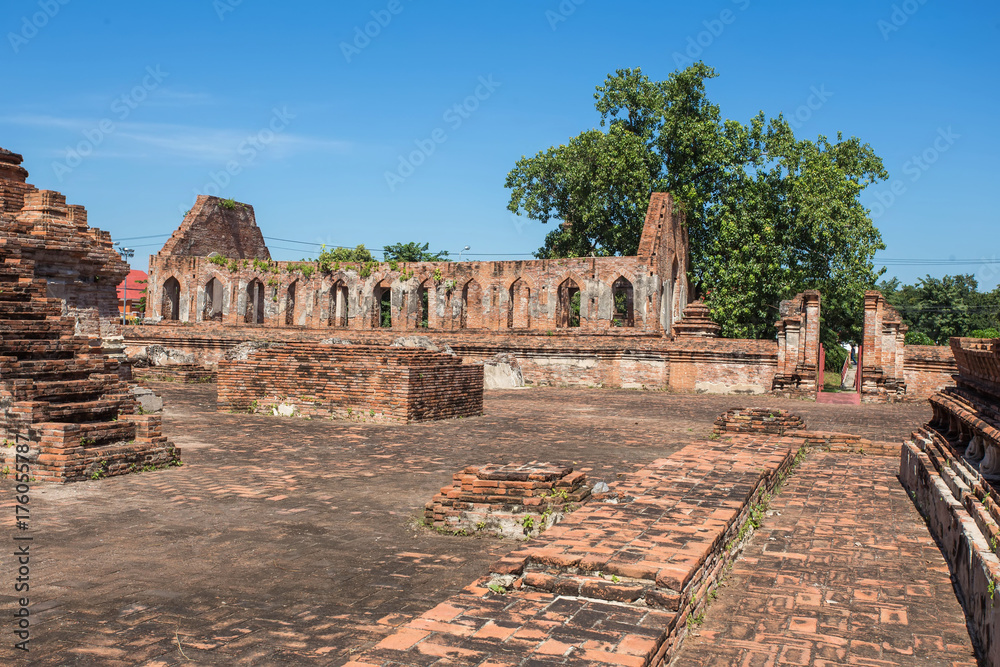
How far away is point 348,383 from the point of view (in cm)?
1243

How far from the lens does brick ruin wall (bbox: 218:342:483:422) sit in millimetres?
12211

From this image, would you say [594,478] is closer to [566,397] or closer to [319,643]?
[319,643]

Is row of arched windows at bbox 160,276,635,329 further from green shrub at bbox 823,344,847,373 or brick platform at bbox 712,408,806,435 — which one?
brick platform at bbox 712,408,806,435

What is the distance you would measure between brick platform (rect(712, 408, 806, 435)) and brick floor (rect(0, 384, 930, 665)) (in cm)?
65

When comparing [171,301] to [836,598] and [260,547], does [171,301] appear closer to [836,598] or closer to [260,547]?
[260,547]

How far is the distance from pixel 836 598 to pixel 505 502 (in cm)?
232

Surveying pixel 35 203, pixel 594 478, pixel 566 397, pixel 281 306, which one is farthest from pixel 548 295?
pixel 594 478

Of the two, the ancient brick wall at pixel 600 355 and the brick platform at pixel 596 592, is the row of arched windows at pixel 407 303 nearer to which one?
the ancient brick wall at pixel 600 355

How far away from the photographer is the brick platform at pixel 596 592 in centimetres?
305

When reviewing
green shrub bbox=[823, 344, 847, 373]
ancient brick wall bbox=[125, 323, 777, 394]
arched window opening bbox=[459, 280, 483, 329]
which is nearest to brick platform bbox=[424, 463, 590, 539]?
ancient brick wall bbox=[125, 323, 777, 394]

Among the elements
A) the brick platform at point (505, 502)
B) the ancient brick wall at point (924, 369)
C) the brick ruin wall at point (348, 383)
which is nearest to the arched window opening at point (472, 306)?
the ancient brick wall at point (924, 369)

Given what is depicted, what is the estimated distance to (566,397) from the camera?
18656 millimetres

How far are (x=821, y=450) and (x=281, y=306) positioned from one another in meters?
24.1

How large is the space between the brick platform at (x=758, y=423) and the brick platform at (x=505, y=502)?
4.66 m
